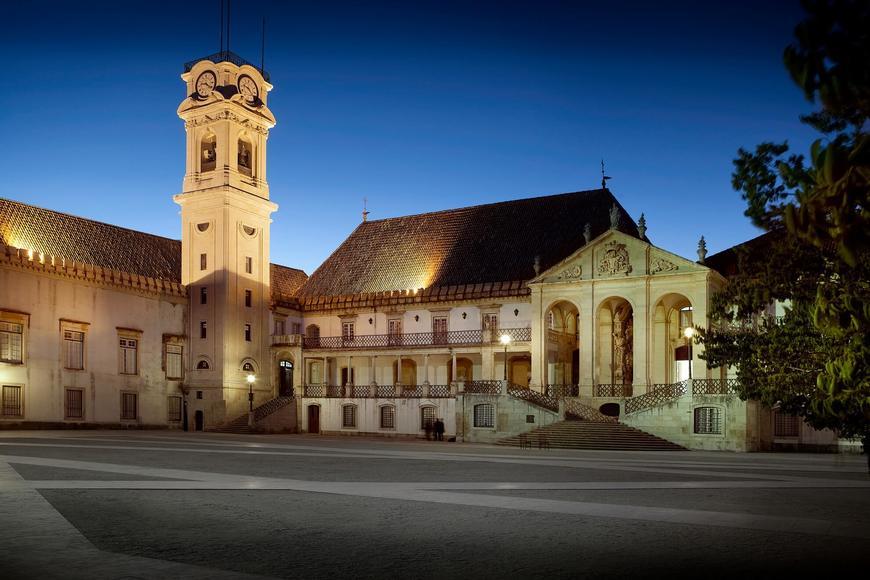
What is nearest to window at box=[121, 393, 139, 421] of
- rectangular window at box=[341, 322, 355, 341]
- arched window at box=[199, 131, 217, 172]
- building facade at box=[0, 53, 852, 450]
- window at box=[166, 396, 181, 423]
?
building facade at box=[0, 53, 852, 450]

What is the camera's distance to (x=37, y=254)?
143 ft

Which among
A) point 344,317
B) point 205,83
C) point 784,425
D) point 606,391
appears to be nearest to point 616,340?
point 606,391

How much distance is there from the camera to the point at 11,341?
42.2m

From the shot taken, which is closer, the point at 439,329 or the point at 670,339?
the point at 670,339

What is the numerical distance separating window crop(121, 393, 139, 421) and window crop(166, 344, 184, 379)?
2.55 m

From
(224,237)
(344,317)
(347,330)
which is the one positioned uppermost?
(224,237)

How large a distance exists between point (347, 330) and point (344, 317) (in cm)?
86

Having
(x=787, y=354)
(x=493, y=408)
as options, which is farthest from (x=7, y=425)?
(x=787, y=354)

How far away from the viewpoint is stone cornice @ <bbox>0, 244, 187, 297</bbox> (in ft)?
139

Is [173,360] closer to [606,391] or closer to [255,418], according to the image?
[255,418]

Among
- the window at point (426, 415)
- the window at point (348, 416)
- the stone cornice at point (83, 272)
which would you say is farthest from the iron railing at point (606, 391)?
the stone cornice at point (83, 272)

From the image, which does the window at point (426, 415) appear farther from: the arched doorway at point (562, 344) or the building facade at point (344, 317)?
the arched doorway at point (562, 344)

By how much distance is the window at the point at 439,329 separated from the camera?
5022 centimetres

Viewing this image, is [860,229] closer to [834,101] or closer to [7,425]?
[834,101]
